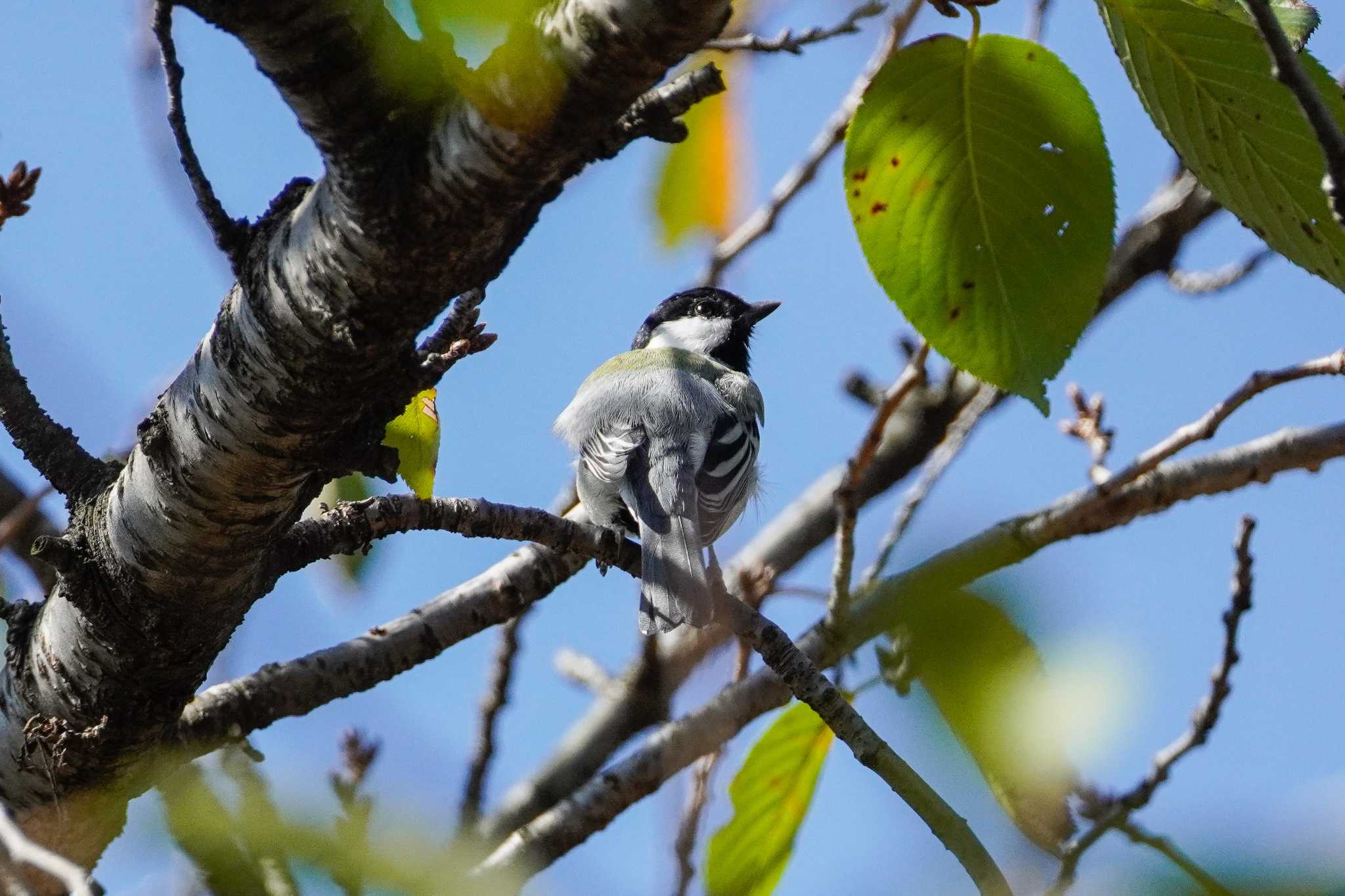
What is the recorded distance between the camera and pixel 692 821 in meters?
Answer: 2.45

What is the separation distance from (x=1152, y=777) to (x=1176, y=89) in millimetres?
1360

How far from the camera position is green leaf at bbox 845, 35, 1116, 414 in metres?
1.75

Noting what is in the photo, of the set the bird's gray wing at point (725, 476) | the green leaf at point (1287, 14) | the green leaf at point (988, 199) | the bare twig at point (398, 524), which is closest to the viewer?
the green leaf at point (1287, 14)

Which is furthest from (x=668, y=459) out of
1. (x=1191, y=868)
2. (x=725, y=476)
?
(x=1191, y=868)

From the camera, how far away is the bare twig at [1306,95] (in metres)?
1.11

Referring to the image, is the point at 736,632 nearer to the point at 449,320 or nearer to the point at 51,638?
the point at 449,320

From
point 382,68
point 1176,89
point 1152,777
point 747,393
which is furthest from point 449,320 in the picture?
point 747,393

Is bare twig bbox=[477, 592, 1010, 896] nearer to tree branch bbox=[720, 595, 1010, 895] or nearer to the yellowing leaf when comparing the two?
tree branch bbox=[720, 595, 1010, 895]

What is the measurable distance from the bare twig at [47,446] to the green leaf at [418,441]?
1.64ft

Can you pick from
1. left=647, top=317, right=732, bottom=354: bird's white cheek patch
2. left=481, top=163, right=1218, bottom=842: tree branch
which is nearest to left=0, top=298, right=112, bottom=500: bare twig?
left=481, top=163, right=1218, bottom=842: tree branch

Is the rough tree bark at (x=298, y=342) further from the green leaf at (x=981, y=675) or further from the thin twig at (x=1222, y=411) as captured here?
the thin twig at (x=1222, y=411)

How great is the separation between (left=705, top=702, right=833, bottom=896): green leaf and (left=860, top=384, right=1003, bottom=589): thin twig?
0.87m

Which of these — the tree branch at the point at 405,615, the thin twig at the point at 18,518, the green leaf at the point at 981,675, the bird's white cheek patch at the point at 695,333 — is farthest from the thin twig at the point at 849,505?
the bird's white cheek patch at the point at 695,333

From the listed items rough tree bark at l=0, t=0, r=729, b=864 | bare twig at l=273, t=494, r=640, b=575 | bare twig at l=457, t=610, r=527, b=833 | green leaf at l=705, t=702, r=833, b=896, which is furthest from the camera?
bare twig at l=457, t=610, r=527, b=833
